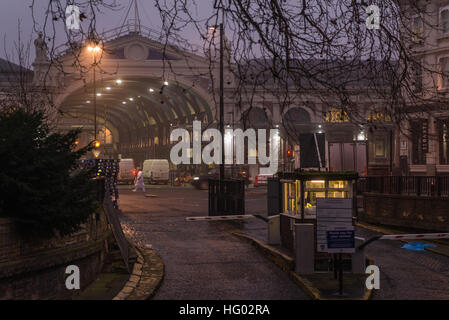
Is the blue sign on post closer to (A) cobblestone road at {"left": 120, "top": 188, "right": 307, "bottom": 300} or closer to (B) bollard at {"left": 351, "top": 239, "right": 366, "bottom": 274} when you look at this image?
(A) cobblestone road at {"left": 120, "top": 188, "right": 307, "bottom": 300}

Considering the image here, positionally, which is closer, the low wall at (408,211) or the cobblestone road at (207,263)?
the cobblestone road at (207,263)

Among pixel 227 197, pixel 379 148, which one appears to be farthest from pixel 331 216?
pixel 379 148

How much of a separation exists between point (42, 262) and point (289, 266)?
4954 millimetres

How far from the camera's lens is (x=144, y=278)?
1108 centimetres

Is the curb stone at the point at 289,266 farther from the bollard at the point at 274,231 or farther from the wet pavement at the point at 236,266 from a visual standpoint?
the bollard at the point at 274,231

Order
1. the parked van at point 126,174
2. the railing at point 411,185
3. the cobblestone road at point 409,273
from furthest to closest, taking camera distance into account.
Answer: the parked van at point 126,174 → the railing at point 411,185 → the cobblestone road at point 409,273

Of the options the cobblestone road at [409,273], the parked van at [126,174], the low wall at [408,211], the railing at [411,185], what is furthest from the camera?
the parked van at [126,174]

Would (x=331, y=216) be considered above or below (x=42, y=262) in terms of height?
above

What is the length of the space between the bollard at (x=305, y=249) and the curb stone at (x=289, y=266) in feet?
0.74

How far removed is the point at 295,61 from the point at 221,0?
0.91 meters

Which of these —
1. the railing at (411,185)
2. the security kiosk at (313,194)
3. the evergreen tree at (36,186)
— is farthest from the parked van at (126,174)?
the evergreen tree at (36,186)

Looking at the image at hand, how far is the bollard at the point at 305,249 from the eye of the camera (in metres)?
11.6

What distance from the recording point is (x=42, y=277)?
382 inches

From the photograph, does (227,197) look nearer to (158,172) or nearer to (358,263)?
(358,263)
